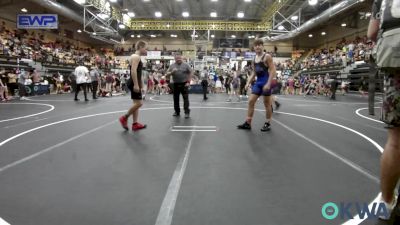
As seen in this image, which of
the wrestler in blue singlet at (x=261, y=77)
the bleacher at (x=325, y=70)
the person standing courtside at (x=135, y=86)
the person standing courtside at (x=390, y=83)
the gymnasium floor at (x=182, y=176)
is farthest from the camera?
the bleacher at (x=325, y=70)

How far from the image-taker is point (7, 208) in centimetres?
238

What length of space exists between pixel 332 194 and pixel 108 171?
2.02 metres

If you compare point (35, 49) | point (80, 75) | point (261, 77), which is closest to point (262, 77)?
point (261, 77)

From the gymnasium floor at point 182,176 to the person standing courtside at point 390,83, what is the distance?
13.1 inches

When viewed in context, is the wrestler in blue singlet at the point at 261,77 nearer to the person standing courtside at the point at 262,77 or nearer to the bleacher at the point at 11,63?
the person standing courtside at the point at 262,77

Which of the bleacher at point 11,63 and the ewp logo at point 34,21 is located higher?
the ewp logo at point 34,21

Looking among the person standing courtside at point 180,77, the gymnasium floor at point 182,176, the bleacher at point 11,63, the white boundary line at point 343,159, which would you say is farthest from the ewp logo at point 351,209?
the bleacher at point 11,63

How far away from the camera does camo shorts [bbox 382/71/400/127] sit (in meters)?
1.98

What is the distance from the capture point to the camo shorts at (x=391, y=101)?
6.49 ft

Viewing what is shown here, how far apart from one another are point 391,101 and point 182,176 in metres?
1.84

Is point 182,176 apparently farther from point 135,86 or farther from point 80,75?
point 80,75

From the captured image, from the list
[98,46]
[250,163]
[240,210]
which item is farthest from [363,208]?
[98,46]

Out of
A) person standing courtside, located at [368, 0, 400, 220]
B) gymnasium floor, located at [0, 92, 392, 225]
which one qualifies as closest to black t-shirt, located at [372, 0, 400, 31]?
person standing courtside, located at [368, 0, 400, 220]

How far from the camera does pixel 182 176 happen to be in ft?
10.4
